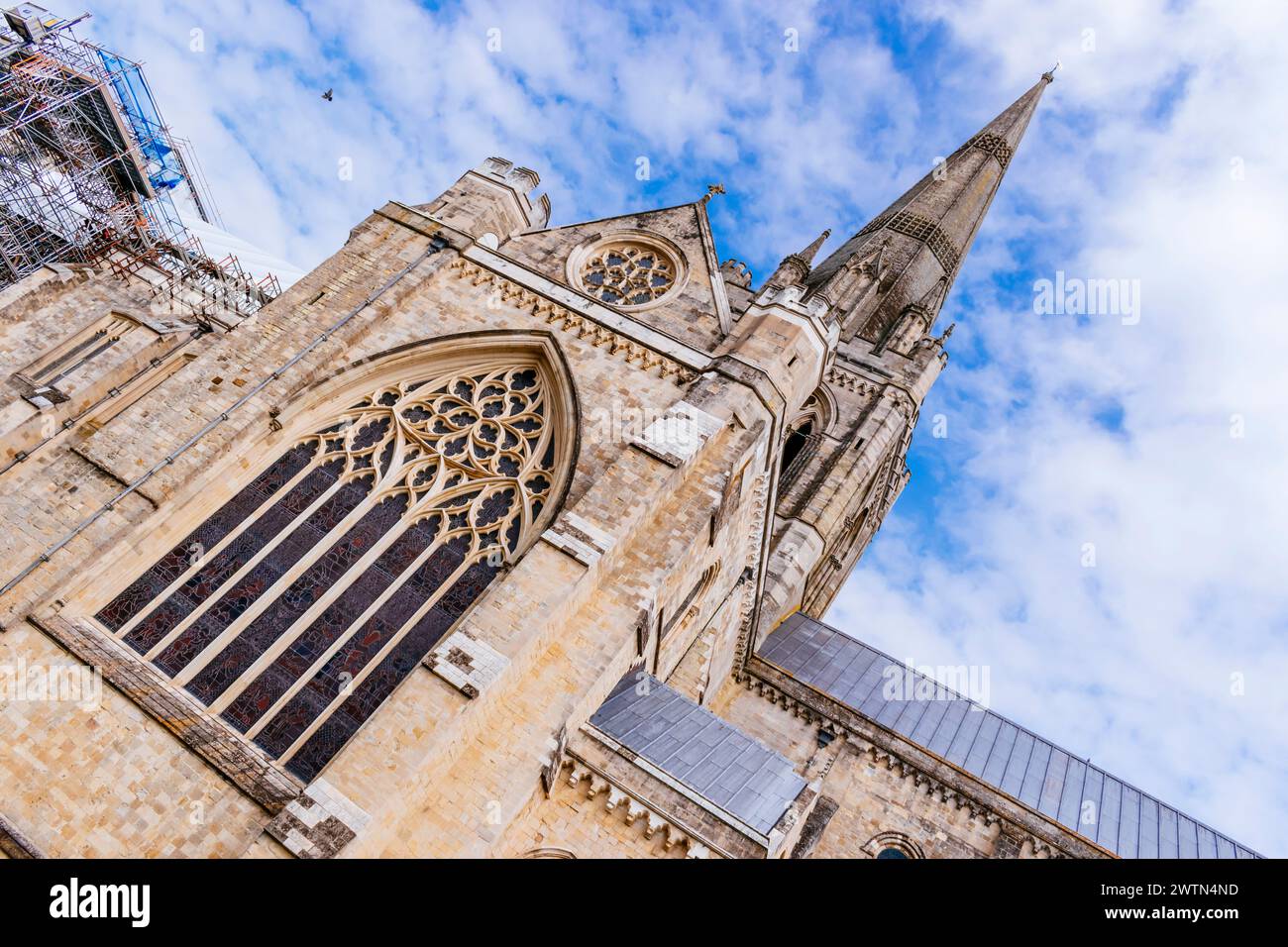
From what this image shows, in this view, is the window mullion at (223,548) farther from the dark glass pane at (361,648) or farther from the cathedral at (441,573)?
the dark glass pane at (361,648)

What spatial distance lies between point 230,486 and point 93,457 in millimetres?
1657

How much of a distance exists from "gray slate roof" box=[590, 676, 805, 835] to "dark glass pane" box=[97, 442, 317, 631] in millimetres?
5596

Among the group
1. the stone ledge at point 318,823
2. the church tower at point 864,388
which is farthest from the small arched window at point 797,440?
the stone ledge at point 318,823

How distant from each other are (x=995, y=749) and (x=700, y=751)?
11973 mm

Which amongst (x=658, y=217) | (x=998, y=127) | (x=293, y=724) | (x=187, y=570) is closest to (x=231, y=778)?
(x=293, y=724)

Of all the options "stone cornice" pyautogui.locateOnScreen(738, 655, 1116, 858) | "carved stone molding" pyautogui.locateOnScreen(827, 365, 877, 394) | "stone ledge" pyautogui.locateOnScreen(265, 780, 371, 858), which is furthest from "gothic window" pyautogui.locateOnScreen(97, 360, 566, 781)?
"carved stone molding" pyautogui.locateOnScreen(827, 365, 877, 394)

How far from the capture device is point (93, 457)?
1161 cm

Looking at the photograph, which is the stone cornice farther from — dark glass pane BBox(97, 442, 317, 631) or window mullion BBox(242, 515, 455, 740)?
dark glass pane BBox(97, 442, 317, 631)

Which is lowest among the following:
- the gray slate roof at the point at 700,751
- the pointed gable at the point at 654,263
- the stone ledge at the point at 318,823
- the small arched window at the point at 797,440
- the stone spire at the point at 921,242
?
the stone ledge at the point at 318,823

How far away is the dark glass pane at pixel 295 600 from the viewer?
428 inches

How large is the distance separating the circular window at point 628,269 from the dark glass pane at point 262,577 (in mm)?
5534

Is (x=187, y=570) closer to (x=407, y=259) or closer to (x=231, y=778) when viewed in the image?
(x=231, y=778)

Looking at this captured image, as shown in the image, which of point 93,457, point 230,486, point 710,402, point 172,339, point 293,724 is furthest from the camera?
point 172,339

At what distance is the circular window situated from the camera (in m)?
15.9
